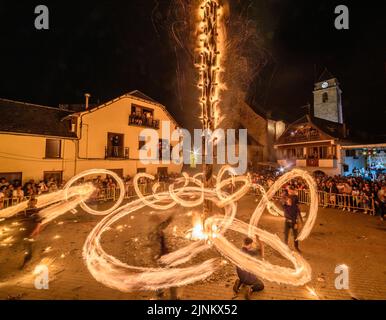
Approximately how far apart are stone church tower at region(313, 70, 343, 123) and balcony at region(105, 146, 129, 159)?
131ft

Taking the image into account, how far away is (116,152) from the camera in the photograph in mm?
22422

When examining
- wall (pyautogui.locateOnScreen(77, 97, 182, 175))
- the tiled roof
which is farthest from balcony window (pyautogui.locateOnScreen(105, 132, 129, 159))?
the tiled roof

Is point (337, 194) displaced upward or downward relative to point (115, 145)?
downward

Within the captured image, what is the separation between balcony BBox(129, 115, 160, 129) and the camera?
23.6 meters

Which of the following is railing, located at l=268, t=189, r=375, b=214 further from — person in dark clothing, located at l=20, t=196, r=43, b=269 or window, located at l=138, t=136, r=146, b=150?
window, located at l=138, t=136, r=146, b=150

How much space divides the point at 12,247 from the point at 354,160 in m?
33.7

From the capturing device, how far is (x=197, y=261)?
6586 mm

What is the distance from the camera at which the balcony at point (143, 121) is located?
77.4 ft

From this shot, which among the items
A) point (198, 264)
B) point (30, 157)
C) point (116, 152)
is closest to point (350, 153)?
point (116, 152)

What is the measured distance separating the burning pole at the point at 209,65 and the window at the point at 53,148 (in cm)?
1607

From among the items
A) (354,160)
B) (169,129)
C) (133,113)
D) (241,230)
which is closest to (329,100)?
(354,160)

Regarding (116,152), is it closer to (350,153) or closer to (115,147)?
(115,147)

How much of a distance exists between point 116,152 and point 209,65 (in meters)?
17.7
